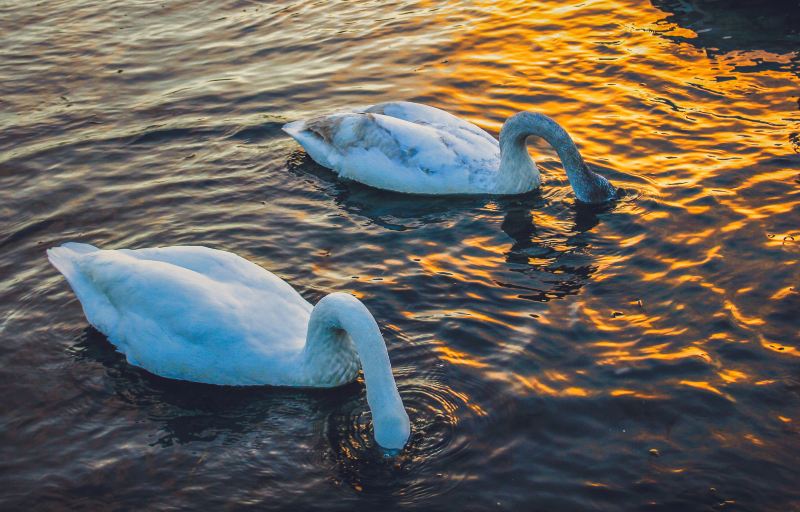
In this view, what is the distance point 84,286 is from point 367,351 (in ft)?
9.96

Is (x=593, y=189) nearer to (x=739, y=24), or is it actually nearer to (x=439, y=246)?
(x=439, y=246)

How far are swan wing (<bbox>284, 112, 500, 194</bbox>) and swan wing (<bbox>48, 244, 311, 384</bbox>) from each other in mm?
3332

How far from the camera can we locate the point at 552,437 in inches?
285

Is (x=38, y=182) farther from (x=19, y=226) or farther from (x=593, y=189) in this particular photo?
(x=593, y=189)

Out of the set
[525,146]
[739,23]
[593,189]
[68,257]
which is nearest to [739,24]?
[739,23]

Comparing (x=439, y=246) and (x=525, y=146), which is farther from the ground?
(x=525, y=146)

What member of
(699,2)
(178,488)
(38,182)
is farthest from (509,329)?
(699,2)

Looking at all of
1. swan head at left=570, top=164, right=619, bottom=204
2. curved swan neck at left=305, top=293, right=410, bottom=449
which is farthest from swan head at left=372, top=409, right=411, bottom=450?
swan head at left=570, top=164, right=619, bottom=204

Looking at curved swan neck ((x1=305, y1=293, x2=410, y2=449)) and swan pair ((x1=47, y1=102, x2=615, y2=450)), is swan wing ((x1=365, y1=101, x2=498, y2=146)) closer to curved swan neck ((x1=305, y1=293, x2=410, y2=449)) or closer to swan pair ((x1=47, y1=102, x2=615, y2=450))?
swan pair ((x1=47, y1=102, x2=615, y2=450))

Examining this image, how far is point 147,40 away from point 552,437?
11133mm

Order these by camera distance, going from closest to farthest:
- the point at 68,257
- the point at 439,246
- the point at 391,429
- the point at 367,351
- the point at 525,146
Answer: the point at 391,429 → the point at 367,351 → the point at 68,257 → the point at 439,246 → the point at 525,146

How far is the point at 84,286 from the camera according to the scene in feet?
28.9

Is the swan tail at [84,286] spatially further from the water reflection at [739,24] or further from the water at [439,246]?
the water reflection at [739,24]

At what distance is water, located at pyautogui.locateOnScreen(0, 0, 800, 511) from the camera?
23.1ft
